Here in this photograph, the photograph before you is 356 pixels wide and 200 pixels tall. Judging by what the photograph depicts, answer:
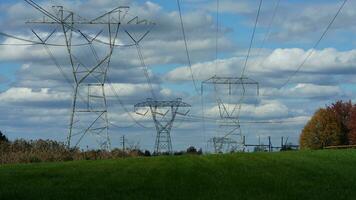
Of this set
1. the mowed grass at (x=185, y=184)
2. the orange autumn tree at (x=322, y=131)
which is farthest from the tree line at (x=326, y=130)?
the mowed grass at (x=185, y=184)

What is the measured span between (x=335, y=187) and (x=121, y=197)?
6082 millimetres

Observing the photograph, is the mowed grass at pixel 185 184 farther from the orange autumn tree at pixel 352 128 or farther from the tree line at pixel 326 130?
the tree line at pixel 326 130

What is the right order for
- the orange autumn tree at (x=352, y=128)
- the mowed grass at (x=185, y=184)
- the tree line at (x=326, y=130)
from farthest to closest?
the tree line at (x=326, y=130), the orange autumn tree at (x=352, y=128), the mowed grass at (x=185, y=184)

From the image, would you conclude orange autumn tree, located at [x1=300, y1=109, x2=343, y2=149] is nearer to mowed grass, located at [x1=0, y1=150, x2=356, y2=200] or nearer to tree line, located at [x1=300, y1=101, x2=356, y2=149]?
tree line, located at [x1=300, y1=101, x2=356, y2=149]

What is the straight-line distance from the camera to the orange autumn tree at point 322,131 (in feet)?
426

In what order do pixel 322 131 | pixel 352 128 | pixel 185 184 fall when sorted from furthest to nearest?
pixel 322 131 < pixel 352 128 < pixel 185 184

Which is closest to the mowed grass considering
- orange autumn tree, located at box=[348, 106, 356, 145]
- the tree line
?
orange autumn tree, located at box=[348, 106, 356, 145]

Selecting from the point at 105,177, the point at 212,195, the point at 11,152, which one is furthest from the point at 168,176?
the point at 11,152

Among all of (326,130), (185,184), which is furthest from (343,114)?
(185,184)

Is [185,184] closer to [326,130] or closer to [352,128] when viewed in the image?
[352,128]

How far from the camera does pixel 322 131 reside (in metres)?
131

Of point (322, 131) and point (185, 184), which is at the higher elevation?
point (322, 131)

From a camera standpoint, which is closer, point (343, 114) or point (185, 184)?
point (185, 184)

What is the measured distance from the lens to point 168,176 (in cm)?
2589
